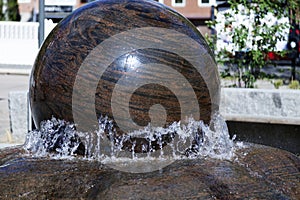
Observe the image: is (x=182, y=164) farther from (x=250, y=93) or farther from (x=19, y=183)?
(x=250, y=93)

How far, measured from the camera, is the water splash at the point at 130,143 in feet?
13.7

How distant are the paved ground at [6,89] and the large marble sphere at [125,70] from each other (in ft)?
14.0

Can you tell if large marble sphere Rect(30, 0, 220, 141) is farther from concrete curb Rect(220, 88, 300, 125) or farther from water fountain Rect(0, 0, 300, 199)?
concrete curb Rect(220, 88, 300, 125)

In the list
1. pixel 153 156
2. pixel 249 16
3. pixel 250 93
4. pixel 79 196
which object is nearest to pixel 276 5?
pixel 249 16

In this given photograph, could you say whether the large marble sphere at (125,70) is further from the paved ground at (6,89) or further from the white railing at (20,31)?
the white railing at (20,31)

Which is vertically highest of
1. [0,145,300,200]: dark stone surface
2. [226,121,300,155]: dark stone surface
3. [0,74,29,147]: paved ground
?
[0,145,300,200]: dark stone surface

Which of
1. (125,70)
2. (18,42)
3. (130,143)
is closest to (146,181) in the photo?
(130,143)

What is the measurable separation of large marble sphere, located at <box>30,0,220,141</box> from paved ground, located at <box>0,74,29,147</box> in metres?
4.28

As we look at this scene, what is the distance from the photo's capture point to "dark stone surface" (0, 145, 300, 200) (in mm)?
3602

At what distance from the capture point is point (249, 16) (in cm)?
1038

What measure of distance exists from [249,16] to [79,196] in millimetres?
7331

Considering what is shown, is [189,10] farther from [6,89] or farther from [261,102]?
[261,102]

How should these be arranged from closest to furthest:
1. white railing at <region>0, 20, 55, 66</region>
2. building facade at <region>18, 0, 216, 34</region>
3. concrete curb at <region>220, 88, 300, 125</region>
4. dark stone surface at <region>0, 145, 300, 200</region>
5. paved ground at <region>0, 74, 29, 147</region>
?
dark stone surface at <region>0, 145, 300, 200</region> < concrete curb at <region>220, 88, 300, 125</region> < paved ground at <region>0, 74, 29, 147</region> < white railing at <region>0, 20, 55, 66</region> < building facade at <region>18, 0, 216, 34</region>

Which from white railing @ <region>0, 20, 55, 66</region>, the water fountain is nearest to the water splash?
the water fountain
